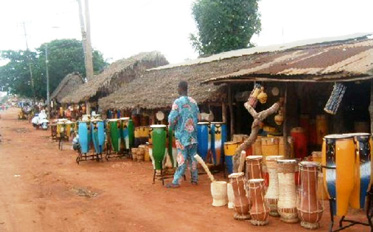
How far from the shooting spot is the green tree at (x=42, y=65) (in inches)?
1407

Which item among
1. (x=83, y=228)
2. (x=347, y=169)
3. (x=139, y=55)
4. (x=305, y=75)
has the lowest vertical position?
(x=83, y=228)

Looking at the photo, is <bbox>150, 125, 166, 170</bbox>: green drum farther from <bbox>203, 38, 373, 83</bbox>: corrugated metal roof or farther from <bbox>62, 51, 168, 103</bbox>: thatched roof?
<bbox>62, 51, 168, 103</bbox>: thatched roof

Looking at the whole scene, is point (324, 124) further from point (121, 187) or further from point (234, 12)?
point (234, 12)

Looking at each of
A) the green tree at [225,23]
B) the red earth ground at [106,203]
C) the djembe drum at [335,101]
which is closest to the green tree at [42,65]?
the green tree at [225,23]

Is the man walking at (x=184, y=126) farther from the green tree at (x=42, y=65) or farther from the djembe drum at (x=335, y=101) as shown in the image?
the green tree at (x=42, y=65)

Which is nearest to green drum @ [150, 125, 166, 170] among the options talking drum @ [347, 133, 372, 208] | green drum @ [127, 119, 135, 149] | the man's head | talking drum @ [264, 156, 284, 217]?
the man's head

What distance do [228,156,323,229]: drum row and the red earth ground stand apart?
0.15 metres

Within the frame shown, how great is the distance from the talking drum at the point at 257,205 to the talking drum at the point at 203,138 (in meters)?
3.28

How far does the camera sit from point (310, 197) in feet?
16.8

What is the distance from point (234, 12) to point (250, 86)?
11485mm

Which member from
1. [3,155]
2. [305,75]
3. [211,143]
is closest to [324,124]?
[305,75]

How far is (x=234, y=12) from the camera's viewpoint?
2080 centimetres

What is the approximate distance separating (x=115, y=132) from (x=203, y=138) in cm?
416

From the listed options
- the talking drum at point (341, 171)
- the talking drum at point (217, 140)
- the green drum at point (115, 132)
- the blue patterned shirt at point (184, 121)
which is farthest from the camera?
the green drum at point (115, 132)
